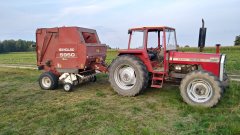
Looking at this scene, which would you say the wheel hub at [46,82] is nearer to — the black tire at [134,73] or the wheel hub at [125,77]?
the black tire at [134,73]

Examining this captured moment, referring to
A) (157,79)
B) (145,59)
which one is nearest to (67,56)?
(145,59)

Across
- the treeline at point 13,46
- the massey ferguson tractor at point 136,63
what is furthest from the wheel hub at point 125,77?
the treeline at point 13,46

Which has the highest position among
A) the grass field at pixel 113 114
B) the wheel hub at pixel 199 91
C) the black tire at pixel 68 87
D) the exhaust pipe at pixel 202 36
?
the exhaust pipe at pixel 202 36

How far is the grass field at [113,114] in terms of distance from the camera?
228 inches

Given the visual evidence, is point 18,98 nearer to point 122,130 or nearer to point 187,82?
point 122,130

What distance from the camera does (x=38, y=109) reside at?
24.8 ft

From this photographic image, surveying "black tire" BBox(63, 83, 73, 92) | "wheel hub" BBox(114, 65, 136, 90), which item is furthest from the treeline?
"wheel hub" BBox(114, 65, 136, 90)

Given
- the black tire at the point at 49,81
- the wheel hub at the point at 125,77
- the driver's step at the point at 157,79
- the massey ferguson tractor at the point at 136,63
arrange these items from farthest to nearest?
the black tire at the point at 49,81
the wheel hub at the point at 125,77
the driver's step at the point at 157,79
the massey ferguson tractor at the point at 136,63

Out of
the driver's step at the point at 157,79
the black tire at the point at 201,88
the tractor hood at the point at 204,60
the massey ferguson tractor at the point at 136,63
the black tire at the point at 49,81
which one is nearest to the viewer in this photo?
the black tire at the point at 201,88

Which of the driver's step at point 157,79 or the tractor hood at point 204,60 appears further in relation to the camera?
the driver's step at point 157,79

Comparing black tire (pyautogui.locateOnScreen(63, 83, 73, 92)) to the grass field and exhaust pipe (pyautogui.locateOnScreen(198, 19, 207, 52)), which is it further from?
A: exhaust pipe (pyautogui.locateOnScreen(198, 19, 207, 52))

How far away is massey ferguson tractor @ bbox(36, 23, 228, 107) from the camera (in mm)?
7641

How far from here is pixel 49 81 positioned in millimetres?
10484

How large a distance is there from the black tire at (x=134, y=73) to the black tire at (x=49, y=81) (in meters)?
2.60
